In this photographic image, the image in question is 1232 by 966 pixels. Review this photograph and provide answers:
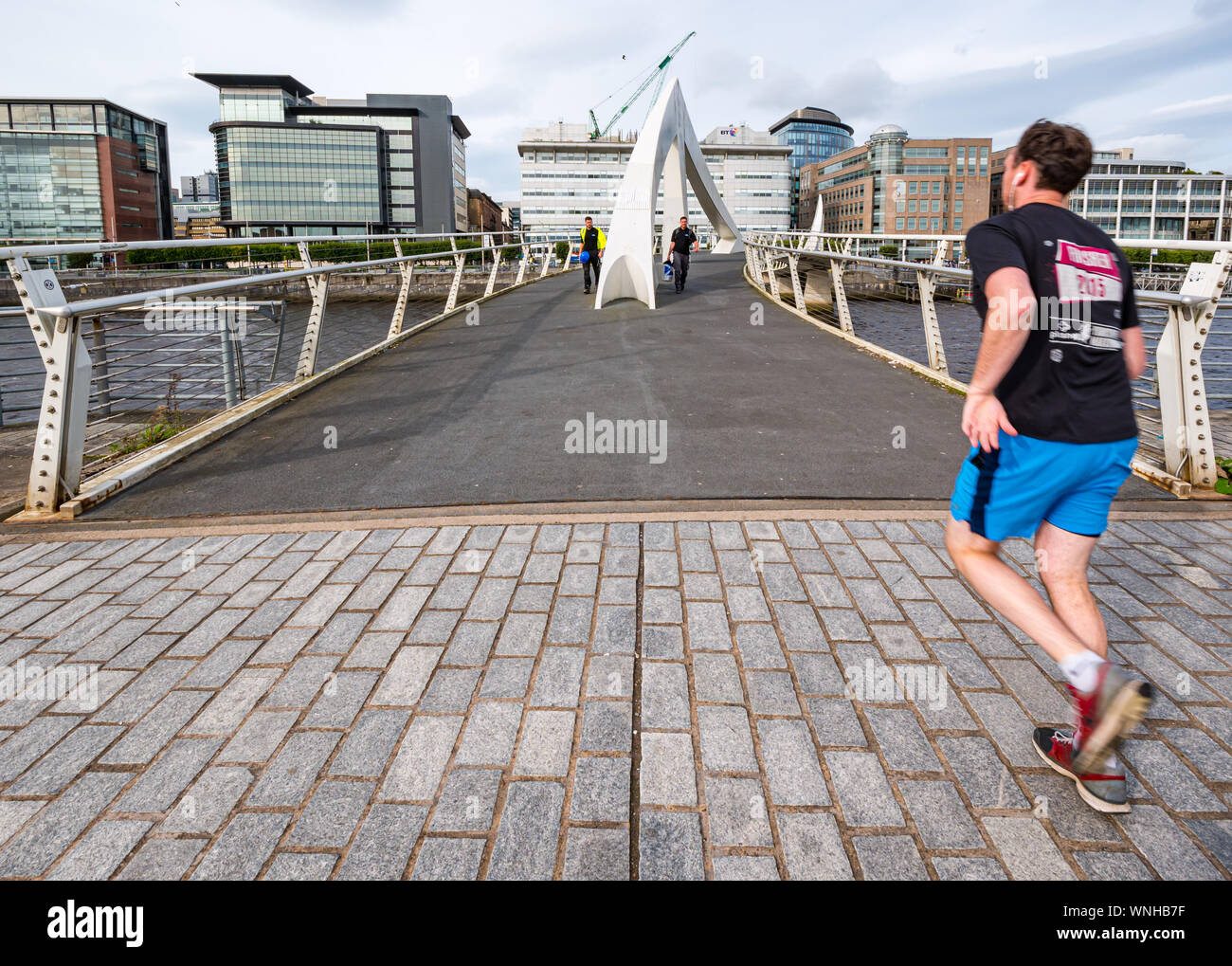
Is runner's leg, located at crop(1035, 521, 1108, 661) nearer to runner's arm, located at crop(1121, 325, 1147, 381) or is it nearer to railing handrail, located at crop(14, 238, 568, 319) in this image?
runner's arm, located at crop(1121, 325, 1147, 381)

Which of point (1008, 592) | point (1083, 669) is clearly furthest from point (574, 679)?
point (1083, 669)

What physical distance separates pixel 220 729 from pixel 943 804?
→ 94.1 inches

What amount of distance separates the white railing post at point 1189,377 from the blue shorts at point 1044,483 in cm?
376

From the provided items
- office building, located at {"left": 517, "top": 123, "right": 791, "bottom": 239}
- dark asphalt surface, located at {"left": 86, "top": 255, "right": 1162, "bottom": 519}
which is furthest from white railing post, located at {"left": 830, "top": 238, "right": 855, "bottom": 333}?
office building, located at {"left": 517, "top": 123, "right": 791, "bottom": 239}

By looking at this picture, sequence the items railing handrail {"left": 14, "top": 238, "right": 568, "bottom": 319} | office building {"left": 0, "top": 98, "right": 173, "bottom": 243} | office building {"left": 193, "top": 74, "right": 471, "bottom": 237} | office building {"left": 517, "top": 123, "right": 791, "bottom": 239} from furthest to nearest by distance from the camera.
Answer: office building {"left": 517, "top": 123, "right": 791, "bottom": 239}
office building {"left": 193, "top": 74, "right": 471, "bottom": 237}
office building {"left": 0, "top": 98, "right": 173, "bottom": 243}
railing handrail {"left": 14, "top": 238, "right": 568, "bottom": 319}

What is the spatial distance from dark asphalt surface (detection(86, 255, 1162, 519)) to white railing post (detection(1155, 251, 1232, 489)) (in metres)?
0.38

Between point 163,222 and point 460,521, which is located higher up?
point 163,222

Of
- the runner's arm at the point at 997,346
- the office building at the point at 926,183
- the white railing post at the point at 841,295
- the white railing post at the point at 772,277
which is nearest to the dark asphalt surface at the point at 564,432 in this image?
the white railing post at the point at 841,295

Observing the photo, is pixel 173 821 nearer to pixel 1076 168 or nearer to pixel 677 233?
pixel 1076 168

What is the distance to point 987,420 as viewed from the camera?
248cm

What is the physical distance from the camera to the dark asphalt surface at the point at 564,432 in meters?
5.47

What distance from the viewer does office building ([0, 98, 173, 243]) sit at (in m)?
102
